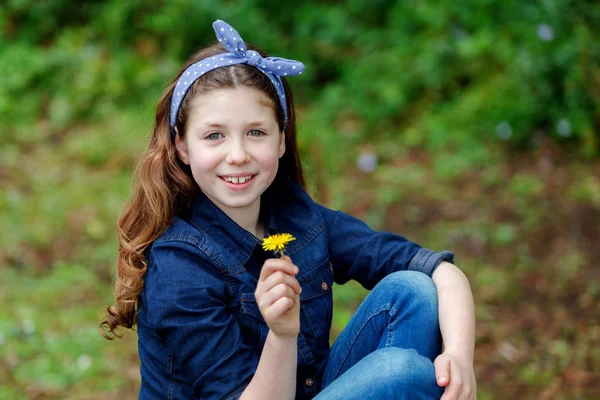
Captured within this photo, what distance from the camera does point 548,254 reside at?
3785 mm

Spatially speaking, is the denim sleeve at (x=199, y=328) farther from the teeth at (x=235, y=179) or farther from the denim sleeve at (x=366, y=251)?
the denim sleeve at (x=366, y=251)

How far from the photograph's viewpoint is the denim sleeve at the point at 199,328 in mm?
1753

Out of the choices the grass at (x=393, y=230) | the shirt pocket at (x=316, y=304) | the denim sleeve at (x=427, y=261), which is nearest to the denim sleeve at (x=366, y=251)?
the denim sleeve at (x=427, y=261)

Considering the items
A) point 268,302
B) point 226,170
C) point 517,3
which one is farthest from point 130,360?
point 517,3

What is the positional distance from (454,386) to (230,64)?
2.86 feet

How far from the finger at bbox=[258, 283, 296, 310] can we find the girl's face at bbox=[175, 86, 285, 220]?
0.39m

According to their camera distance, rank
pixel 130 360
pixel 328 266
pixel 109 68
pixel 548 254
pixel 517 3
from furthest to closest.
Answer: pixel 109 68 < pixel 517 3 < pixel 548 254 < pixel 130 360 < pixel 328 266

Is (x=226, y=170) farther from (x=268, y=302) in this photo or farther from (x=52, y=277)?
(x=52, y=277)

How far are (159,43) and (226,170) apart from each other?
4.20 metres

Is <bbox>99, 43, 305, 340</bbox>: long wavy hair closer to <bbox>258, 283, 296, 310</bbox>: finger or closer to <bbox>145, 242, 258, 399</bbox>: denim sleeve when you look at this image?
<bbox>145, 242, 258, 399</bbox>: denim sleeve

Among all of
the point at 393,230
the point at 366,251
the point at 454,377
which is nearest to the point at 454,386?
the point at 454,377

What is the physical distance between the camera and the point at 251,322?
1890mm

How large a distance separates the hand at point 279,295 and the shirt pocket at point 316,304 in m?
0.43

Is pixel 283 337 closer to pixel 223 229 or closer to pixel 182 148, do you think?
pixel 223 229
